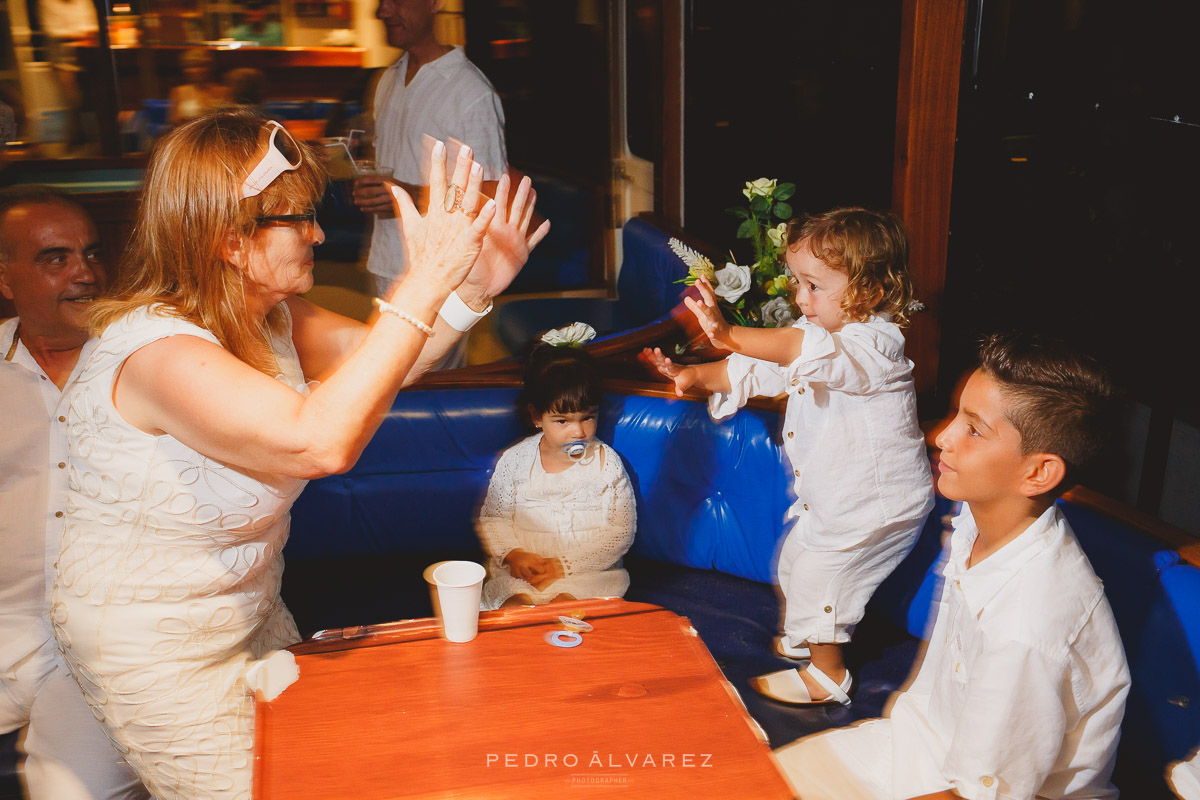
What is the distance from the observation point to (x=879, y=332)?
2332mm

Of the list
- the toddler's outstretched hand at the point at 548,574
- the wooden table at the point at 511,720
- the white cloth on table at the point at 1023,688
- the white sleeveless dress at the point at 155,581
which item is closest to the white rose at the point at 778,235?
the toddler's outstretched hand at the point at 548,574

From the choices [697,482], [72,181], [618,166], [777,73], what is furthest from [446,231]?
[72,181]

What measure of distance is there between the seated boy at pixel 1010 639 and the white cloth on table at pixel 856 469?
549 millimetres

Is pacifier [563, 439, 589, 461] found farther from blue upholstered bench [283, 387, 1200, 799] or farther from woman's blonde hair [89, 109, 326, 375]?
woman's blonde hair [89, 109, 326, 375]

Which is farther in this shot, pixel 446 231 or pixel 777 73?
pixel 777 73

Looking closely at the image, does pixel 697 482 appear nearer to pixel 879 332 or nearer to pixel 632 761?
pixel 879 332

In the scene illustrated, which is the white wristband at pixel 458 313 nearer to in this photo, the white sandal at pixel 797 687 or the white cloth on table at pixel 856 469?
the white cloth on table at pixel 856 469

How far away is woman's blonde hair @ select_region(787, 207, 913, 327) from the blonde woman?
1.14 m

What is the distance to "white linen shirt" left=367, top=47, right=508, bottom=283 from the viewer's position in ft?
11.2

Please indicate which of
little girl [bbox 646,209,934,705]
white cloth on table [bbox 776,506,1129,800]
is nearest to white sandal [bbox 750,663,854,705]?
little girl [bbox 646,209,934,705]

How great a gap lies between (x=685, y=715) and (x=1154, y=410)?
6.67 ft

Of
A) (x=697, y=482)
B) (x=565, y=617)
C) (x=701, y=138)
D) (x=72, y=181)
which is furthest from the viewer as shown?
(x=72, y=181)

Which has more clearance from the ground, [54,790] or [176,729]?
[176,729]

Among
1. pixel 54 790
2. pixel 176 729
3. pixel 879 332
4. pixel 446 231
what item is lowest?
pixel 54 790
